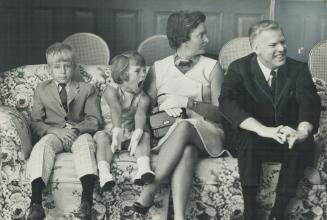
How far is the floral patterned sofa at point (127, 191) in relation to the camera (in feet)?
9.74

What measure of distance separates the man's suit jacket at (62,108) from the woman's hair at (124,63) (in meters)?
0.19

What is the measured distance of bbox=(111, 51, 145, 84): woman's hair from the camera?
315 cm

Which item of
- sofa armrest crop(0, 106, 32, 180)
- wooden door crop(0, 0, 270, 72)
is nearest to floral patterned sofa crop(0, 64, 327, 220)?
sofa armrest crop(0, 106, 32, 180)

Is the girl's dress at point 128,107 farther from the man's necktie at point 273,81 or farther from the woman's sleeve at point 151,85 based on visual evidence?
the man's necktie at point 273,81

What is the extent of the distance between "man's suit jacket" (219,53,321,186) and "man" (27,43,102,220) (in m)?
0.66

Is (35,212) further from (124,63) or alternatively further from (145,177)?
(124,63)

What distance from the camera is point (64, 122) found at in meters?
3.23

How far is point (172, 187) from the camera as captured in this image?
2877 mm

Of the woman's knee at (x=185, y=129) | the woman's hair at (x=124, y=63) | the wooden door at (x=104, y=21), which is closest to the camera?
the woman's knee at (x=185, y=129)

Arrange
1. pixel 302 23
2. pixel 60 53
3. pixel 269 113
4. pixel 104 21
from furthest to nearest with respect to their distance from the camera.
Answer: pixel 302 23, pixel 104 21, pixel 60 53, pixel 269 113

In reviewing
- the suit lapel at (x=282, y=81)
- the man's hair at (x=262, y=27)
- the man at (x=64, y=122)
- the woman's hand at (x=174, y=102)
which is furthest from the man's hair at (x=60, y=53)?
the suit lapel at (x=282, y=81)

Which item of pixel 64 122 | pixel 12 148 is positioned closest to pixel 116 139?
pixel 64 122

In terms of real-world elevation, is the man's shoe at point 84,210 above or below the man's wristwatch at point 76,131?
below

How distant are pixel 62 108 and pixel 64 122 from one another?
2.9 inches
